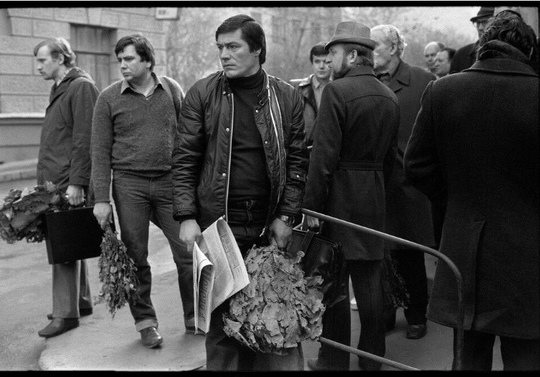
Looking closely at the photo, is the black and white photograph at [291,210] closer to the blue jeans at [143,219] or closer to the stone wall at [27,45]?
the blue jeans at [143,219]

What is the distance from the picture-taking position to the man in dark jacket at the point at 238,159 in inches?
148

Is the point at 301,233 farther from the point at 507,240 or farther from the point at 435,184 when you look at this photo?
the point at 507,240

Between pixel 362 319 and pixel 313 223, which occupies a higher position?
pixel 313 223

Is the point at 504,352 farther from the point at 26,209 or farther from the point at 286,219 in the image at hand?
the point at 26,209

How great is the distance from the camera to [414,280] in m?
5.25

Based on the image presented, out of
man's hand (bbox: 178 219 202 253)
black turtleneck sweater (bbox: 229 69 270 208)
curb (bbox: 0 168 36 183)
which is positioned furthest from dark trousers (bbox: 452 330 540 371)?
curb (bbox: 0 168 36 183)

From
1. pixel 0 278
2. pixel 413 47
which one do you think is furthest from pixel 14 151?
pixel 413 47

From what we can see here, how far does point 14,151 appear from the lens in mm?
14531

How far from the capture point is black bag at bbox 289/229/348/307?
381 cm

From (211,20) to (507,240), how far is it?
2420cm

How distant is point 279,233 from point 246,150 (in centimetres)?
46

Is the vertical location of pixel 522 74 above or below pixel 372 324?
above

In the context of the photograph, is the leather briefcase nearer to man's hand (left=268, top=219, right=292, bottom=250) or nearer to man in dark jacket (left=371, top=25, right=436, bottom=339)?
man's hand (left=268, top=219, right=292, bottom=250)

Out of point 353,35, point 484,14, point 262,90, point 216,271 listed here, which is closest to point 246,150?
point 262,90
